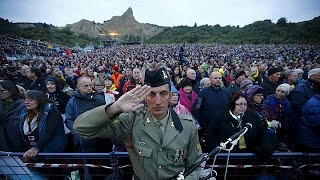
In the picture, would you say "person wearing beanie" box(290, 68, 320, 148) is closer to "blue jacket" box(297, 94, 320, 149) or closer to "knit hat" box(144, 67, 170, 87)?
"blue jacket" box(297, 94, 320, 149)

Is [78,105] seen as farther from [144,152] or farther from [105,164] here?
[144,152]

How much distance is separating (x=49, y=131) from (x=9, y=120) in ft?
2.59

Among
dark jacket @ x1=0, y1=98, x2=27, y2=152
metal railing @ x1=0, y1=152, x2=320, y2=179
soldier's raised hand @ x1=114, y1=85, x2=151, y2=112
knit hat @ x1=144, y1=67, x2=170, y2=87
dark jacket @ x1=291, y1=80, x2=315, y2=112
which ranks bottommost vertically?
metal railing @ x1=0, y1=152, x2=320, y2=179

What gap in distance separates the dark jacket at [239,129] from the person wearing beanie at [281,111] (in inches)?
42.4

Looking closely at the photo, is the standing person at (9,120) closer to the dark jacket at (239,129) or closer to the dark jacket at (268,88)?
the dark jacket at (239,129)

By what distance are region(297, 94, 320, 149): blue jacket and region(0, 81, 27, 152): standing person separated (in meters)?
4.15

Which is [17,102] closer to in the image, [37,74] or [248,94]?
[37,74]

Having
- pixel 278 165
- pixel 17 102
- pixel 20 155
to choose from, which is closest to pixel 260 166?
pixel 278 165

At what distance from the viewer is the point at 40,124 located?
3369 millimetres

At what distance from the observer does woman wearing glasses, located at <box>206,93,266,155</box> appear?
3.23 metres

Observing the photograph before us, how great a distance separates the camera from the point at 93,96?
411 cm

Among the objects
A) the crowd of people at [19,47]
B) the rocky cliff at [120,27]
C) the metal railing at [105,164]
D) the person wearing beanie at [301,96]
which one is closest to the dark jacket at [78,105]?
the metal railing at [105,164]

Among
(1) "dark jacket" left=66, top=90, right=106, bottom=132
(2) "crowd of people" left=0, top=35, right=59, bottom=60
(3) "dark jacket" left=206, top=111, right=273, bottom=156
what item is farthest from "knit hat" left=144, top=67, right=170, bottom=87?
(2) "crowd of people" left=0, top=35, right=59, bottom=60

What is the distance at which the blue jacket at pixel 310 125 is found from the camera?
320 cm
